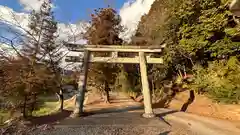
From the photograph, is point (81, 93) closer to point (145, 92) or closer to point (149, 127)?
point (145, 92)

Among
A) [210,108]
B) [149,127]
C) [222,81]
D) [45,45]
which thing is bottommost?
[149,127]

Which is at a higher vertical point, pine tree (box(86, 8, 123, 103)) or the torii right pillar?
pine tree (box(86, 8, 123, 103))

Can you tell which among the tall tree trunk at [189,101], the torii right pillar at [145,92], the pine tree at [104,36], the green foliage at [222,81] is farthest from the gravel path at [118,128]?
the pine tree at [104,36]

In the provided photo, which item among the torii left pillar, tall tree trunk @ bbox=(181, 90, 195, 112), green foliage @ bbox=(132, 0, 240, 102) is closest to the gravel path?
the torii left pillar

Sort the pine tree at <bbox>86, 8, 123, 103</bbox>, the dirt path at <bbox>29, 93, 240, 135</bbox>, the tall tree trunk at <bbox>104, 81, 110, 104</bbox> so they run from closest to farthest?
the dirt path at <bbox>29, 93, 240, 135</bbox>
the pine tree at <bbox>86, 8, 123, 103</bbox>
the tall tree trunk at <bbox>104, 81, 110, 104</bbox>

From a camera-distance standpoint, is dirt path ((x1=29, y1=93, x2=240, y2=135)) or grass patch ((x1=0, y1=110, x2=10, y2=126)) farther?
grass patch ((x1=0, y1=110, x2=10, y2=126))

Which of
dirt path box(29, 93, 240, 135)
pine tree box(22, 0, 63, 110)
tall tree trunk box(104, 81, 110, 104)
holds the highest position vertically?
pine tree box(22, 0, 63, 110)

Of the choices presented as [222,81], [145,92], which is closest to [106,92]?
[145,92]

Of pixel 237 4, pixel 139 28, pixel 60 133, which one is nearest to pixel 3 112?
pixel 60 133

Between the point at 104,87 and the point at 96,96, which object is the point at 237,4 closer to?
the point at 104,87

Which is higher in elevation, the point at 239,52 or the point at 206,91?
A: the point at 239,52

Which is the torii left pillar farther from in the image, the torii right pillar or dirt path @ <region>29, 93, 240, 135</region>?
the torii right pillar

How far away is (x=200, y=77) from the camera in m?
10.4

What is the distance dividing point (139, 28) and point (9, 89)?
12.1 m
